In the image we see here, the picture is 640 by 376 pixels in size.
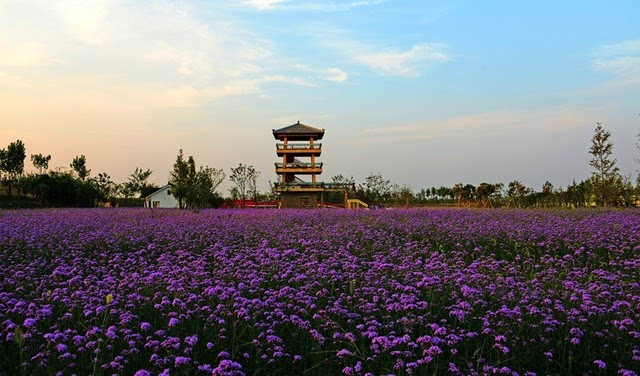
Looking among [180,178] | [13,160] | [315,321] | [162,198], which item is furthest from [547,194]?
[13,160]

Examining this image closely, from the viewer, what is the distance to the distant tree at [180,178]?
1444 inches

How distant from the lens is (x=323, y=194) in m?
40.0

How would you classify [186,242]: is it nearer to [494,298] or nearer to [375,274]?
[375,274]

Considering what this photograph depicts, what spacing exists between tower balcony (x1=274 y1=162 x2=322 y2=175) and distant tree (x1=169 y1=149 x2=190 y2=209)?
661cm

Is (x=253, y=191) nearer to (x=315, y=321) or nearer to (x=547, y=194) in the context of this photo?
(x=547, y=194)

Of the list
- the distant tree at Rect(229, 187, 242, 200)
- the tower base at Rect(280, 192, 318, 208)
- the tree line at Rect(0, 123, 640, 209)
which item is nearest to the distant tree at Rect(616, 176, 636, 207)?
the tree line at Rect(0, 123, 640, 209)

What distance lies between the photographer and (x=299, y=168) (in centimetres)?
3862

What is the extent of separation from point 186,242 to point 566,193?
30240mm

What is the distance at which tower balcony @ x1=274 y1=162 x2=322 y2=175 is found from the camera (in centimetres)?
3847

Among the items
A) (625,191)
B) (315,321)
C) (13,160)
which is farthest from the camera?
(13,160)

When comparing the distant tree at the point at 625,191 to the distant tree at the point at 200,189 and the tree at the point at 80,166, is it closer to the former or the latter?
the distant tree at the point at 200,189

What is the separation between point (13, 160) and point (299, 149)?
3974 centimetres

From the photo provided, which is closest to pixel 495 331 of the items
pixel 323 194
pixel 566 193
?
pixel 566 193

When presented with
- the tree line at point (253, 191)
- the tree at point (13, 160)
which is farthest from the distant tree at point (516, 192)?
the tree at point (13, 160)
